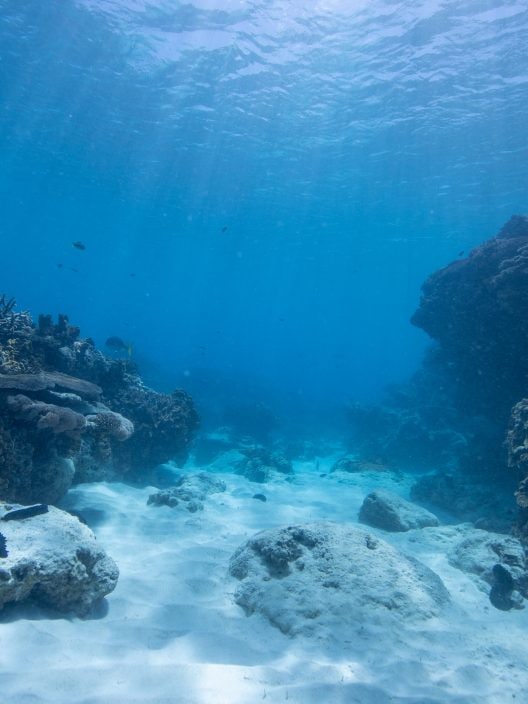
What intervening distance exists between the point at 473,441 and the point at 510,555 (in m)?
8.21

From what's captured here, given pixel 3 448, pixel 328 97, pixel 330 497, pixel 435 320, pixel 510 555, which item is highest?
pixel 328 97

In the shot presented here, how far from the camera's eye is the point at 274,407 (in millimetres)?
32500

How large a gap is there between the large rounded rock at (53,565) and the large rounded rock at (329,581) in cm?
188

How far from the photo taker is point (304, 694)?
3.71m

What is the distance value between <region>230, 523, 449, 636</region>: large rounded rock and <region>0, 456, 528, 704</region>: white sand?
20 cm

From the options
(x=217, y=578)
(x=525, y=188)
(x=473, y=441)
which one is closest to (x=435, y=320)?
(x=473, y=441)

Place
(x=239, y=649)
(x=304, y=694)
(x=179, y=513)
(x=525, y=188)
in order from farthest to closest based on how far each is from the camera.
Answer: (x=525, y=188)
(x=179, y=513)
(x=239, y=649)
(x=304, y=694)

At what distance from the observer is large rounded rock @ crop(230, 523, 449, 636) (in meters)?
5.05

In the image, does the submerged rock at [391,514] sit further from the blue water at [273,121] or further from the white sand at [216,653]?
the blue water at [273,121]

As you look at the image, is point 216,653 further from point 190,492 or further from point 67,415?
point 190,492

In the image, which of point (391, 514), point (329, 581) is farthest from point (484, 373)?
point (329, 581)

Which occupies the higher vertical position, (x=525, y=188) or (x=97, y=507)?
(x=525, y=188)

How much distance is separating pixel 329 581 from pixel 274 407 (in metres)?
27.0

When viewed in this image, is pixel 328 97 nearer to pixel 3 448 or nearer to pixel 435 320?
pixel 435 320
